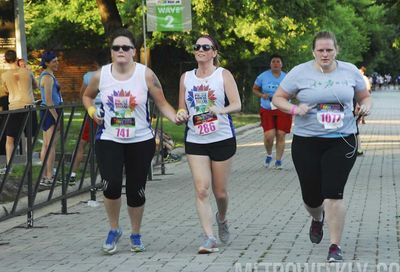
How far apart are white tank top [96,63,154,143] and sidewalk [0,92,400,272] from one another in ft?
3.22

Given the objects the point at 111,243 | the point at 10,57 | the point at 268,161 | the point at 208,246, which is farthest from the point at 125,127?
the point at 268,161

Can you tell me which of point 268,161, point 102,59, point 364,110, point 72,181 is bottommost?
point 268,161

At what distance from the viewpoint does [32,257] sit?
816 centimetres

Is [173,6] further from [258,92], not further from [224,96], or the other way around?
[224,96]

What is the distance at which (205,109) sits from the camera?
815 cm

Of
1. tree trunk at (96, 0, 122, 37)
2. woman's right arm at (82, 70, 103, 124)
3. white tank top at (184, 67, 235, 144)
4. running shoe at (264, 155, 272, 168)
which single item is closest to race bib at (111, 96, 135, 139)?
woman's right arm at (82, 70, 103, 124)

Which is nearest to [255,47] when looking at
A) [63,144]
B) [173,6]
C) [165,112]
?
[173,6]

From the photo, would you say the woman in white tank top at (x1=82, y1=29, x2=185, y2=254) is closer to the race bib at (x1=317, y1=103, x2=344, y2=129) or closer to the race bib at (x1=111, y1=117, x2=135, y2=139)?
the race bib at (x1=111, y1=117, x2=135, y2=139)

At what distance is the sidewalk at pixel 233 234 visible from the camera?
7.59 m

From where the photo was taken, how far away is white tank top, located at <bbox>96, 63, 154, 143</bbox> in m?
7.98

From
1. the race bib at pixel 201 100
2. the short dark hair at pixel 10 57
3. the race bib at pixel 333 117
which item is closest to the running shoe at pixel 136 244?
the race bib at pixel 201 100

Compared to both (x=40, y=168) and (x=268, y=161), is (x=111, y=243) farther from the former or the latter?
(x=268, y=161)

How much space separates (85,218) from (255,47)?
28267 millimetres

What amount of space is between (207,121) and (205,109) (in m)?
0.11
